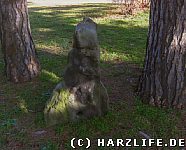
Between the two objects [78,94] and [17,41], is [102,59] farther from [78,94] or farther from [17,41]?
[78,94]

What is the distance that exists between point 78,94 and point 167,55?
4.04 feet

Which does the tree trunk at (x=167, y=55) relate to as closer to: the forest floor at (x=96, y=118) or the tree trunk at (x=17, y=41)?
the forest floor at (x=96, y=118)

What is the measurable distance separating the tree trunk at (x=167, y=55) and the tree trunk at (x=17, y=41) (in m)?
2.19

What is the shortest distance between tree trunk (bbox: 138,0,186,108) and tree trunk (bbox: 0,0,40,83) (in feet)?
7.18

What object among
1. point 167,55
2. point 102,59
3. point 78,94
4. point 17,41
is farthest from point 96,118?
point 102,59

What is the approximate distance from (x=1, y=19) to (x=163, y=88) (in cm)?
294

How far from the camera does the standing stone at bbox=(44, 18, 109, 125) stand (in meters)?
4.29

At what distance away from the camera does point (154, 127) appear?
14.1 ft

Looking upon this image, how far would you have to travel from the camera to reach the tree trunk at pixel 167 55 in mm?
4363

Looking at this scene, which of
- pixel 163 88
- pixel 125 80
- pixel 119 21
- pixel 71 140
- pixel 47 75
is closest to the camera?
pixel 71 140

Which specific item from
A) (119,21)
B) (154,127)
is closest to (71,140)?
(154,127)

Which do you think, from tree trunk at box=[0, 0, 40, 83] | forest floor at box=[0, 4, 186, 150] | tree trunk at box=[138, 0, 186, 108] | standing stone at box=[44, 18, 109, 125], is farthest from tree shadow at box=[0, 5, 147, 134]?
tree trunk at box=[138, 0, 186, 108]

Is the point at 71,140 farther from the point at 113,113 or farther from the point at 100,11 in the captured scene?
the point at 100,11

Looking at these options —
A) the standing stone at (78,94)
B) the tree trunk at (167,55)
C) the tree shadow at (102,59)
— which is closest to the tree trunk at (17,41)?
the tree shadow at (102,59)
